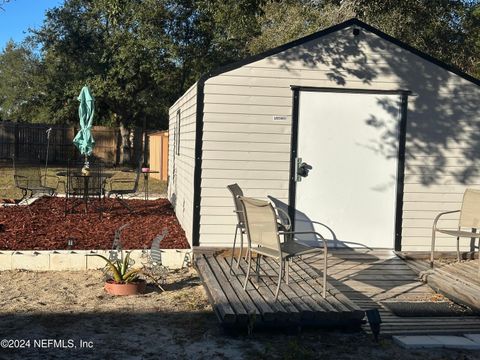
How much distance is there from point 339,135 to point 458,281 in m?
2.44

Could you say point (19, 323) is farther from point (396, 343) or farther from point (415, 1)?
point (415, 1)

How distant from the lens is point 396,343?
440 centimetres

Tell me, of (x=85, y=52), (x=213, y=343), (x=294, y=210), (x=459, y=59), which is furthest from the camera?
(x=85, y=52)

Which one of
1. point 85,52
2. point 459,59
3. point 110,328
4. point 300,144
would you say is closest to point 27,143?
point 85,52

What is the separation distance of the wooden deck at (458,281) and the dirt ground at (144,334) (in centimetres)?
111

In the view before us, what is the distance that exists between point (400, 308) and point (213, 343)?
1916mm

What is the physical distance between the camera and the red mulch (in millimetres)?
7159

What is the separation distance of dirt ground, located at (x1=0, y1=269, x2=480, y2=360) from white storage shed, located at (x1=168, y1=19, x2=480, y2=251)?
1.88 meters

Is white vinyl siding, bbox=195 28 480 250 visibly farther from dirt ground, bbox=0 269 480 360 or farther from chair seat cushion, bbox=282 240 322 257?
dirt ground, bbox=0 269 480 360

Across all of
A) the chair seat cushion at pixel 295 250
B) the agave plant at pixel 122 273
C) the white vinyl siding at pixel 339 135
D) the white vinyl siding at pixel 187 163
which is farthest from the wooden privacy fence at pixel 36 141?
the chair seat cushion at pixel 295 250

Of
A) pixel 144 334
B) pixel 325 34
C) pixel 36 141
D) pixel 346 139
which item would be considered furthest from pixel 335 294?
pixel 36 141

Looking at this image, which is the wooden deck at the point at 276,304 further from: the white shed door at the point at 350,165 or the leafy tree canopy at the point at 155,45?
the leafy tree canopy at the point at 155,45

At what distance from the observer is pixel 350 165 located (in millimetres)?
7234

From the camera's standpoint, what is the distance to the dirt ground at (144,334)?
407 centimetres
